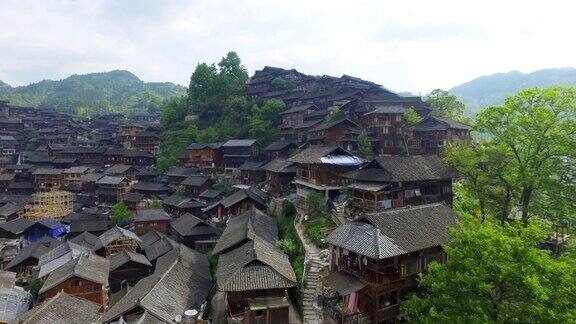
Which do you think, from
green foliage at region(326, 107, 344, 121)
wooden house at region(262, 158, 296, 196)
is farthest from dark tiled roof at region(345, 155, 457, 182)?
green foliage at region(326, 107, 344, 121)

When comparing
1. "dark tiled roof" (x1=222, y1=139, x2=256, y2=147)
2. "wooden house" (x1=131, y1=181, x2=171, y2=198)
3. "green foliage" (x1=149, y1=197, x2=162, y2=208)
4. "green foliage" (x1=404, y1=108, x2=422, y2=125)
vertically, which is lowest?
"green foliage" (x1=149, y1=197, x2=162, y2=208)

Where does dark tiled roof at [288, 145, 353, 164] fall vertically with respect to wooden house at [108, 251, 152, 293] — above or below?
above

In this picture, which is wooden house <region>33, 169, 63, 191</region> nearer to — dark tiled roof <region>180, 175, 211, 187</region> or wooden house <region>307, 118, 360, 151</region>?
dark tiled roof <region>180, 175, 211, 187</region>

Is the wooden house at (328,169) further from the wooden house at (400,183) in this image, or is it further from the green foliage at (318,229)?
the wooden house at (400,183)

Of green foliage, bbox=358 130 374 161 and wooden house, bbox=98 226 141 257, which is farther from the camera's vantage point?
green foliage, bbox=358 130 374 161

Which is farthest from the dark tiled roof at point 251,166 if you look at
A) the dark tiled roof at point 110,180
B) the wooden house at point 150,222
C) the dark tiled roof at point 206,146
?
the dark tiled roof at point 110,180

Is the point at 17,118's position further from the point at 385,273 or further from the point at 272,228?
the point at 385,273
